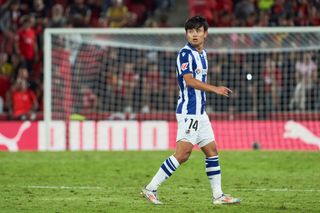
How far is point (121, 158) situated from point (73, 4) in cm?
899

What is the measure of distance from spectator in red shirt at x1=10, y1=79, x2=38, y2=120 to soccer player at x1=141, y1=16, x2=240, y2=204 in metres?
11.3

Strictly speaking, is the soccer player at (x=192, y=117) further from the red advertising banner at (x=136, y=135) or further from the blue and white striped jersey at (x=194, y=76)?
the red advertising banner at (x=136, y=135)

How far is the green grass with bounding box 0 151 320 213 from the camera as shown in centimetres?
1142

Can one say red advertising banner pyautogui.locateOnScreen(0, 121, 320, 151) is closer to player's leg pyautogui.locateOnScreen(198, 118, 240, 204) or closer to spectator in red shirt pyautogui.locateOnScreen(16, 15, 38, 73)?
spectator in red shirt pyautogui.locateOnScreen(16, 15, 38, 73)

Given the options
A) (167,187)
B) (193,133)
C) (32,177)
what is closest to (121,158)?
(32,177)

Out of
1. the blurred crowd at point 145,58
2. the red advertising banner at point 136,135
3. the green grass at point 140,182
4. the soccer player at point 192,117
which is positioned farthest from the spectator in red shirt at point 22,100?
the soccer player at point 192,117

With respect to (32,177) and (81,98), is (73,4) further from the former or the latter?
(32,177)

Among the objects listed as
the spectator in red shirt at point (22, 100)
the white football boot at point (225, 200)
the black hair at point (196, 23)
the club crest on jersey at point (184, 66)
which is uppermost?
the black hair at point (196, 23)

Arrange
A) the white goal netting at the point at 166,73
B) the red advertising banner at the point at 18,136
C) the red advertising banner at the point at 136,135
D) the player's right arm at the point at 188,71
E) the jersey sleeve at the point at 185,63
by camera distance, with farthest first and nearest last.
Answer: the white goal netting at the point at 166,73 → the red advertising banner at the point at 18,136 → the red advertising banner at the point at 136,135 → the jersey sleeve at the point at 185,63 → the player's right arm at the point at 188,71

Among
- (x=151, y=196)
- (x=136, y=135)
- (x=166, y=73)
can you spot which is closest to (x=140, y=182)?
(x=151, y=196)

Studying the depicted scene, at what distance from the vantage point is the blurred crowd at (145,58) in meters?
22.0

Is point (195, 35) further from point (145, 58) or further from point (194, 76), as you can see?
point (145, 58)

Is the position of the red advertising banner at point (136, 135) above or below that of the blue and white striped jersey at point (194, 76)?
below

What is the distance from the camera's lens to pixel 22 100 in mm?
22688
